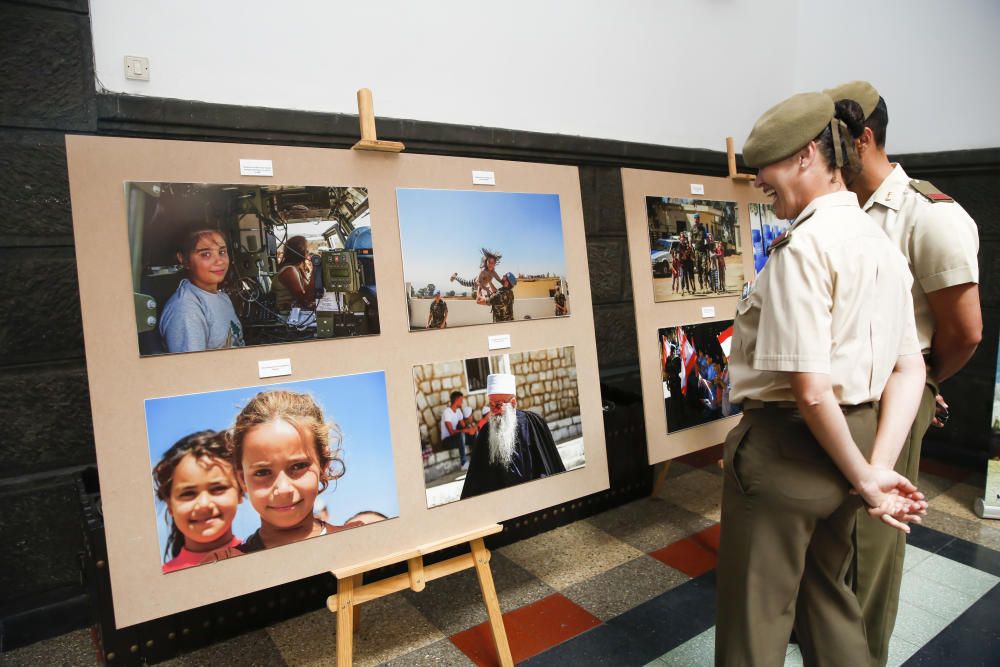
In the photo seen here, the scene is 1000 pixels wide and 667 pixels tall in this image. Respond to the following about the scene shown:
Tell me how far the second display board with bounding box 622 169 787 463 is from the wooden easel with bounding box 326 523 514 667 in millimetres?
696

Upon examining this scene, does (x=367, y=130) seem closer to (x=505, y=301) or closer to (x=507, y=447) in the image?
(x=505, y=301)

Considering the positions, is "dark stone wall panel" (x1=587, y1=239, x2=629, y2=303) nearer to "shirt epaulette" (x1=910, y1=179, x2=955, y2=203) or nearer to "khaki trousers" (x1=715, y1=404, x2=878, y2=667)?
"shirt epaulette" (x1=910, y1=179, x2=955, y2=203)

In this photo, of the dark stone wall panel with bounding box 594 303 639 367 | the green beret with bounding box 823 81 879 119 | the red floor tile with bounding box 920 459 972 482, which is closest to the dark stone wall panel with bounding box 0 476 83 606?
the dark stone wall panel with bounding box 594 303 639 367

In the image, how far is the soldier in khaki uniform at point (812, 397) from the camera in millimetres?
1099

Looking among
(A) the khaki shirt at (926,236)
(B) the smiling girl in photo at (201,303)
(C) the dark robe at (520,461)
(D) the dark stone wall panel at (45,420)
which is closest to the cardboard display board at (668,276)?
(C) the dark robe at (520,461)

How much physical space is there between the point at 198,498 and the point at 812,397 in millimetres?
1214

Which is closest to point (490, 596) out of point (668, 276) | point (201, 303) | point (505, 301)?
point (505, 301)

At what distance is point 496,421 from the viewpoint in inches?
64.1

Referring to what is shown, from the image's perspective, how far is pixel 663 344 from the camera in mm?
2020

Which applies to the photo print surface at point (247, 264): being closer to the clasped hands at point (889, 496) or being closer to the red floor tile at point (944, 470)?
the clasped hands at point (889, 496)

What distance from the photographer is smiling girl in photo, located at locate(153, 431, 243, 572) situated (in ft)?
4.11

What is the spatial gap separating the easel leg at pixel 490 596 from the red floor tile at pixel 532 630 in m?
0.10

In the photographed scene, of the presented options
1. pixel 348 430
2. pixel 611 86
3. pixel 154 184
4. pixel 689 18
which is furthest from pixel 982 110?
pixel 154 184
